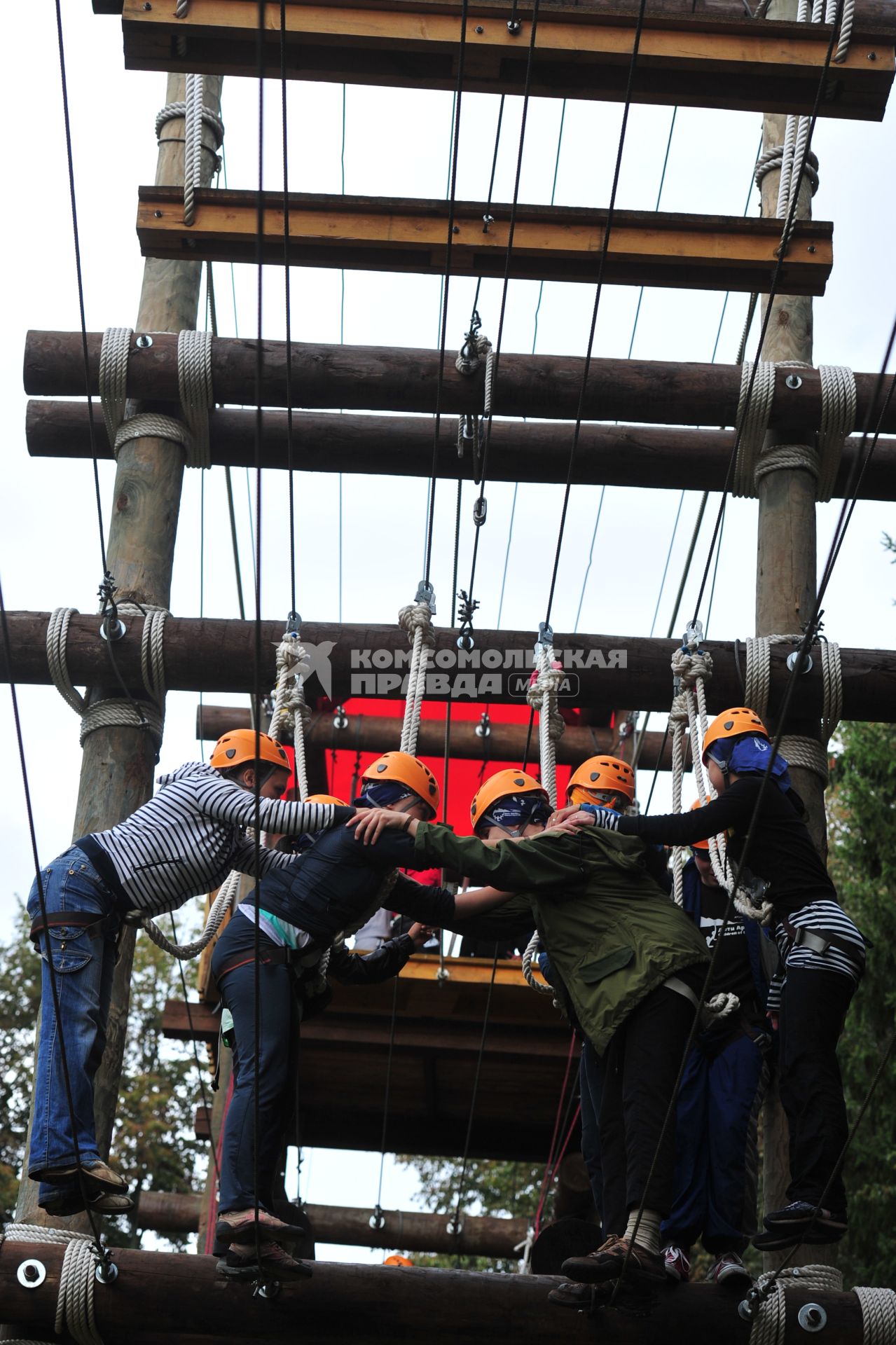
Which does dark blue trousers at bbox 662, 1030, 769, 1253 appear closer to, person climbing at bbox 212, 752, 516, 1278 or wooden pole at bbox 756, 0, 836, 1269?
wooden pole at bbox 756, 0, 836, 1269

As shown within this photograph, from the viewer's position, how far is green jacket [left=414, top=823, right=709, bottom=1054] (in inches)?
149

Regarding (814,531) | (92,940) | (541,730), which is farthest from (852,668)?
(92,940)

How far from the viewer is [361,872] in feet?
13.0

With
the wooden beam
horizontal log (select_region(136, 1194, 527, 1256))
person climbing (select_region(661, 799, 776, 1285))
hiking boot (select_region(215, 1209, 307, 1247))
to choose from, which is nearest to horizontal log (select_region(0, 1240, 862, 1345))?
person climbing (select_region(661, 799, 776, 1285))

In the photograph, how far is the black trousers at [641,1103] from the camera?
3551 mm

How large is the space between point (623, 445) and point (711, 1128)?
2681 mm

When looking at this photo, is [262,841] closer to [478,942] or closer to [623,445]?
[623,445]

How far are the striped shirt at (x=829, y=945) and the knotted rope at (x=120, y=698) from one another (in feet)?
7.11

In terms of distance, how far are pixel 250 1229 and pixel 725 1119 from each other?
1.19m

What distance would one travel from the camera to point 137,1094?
1705cm

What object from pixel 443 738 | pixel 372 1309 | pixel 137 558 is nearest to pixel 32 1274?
pixel 372 1309

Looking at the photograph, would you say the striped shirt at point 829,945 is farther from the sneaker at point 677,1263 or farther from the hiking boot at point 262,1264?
the hiking boot at point 262,1264

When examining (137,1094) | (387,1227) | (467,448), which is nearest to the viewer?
(467,448)

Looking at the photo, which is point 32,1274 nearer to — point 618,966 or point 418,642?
point 618,966
